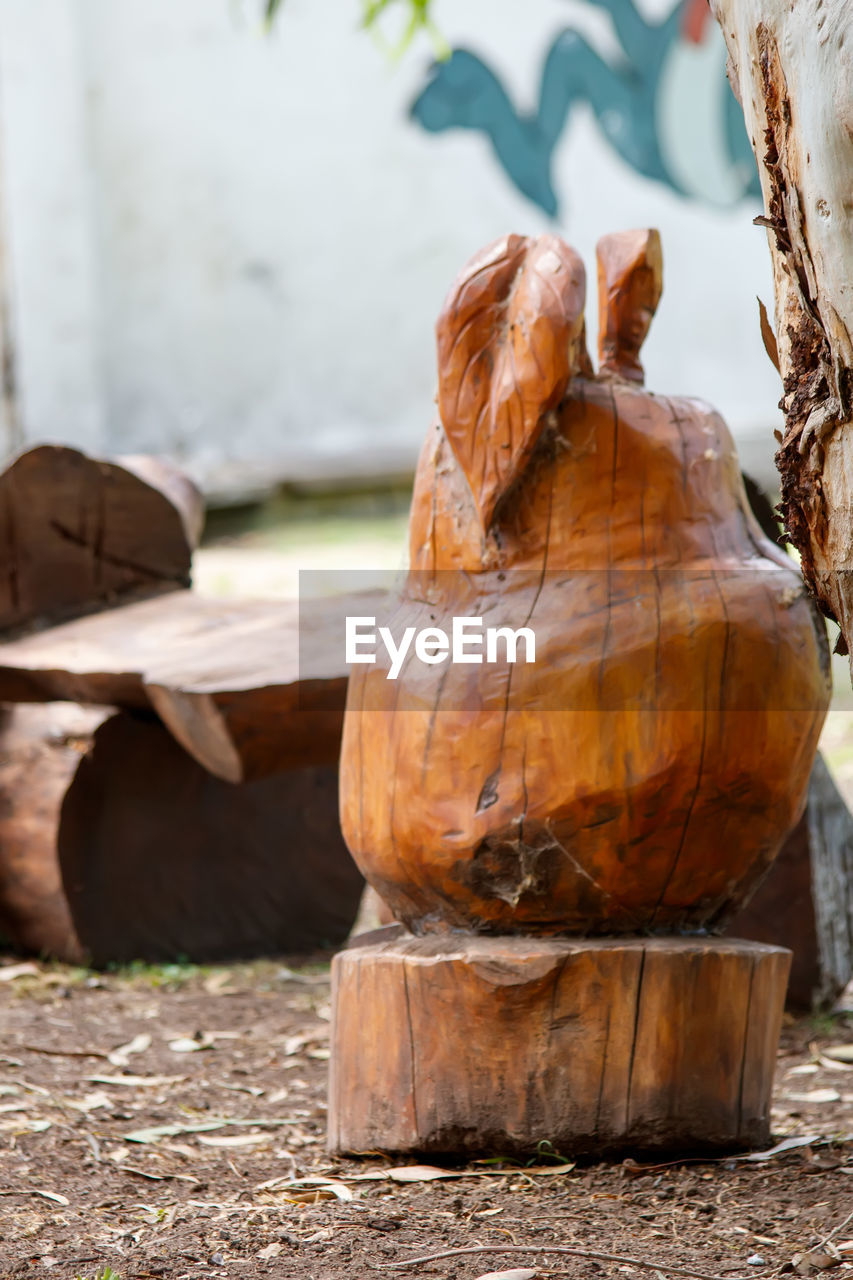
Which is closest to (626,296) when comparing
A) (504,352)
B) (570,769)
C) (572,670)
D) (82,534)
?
(504,352)

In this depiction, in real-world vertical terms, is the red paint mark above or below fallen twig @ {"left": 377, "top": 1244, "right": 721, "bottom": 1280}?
above

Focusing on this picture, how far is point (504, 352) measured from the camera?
1849 mm

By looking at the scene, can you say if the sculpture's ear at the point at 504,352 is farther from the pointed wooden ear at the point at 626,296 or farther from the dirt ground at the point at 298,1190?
the dirt ground at the point at 298,1190

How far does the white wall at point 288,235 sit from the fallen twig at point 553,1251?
22.8ft

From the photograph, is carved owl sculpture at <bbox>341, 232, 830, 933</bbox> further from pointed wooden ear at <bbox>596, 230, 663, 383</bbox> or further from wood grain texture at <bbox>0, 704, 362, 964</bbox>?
wood grain texture at <bbox>0, 704, 362, 964</bbox>

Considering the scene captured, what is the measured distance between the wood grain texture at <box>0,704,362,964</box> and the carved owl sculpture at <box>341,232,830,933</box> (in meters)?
1.32

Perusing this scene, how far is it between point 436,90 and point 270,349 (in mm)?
1723

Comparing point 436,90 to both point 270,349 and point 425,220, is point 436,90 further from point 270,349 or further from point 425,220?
point 270,349

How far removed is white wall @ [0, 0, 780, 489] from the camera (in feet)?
28.0

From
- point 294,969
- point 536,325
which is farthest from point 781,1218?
point 294,969

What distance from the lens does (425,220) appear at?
28.9 ft

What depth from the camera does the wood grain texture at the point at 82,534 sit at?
328 centimetres

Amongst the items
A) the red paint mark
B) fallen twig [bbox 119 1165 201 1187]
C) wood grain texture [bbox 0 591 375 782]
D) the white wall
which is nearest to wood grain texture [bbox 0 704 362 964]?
wood grain texture [bbox 0 591 375 782]

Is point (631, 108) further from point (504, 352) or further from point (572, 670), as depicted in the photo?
point (572, 670)
